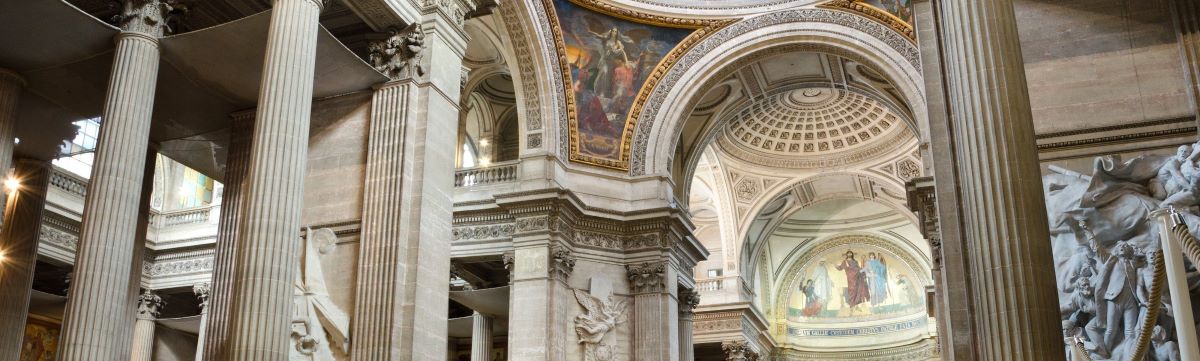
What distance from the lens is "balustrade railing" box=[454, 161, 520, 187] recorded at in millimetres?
19094

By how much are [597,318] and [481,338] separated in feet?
9.86

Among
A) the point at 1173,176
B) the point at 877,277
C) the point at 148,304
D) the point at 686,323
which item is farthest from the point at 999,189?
the point at 877,277

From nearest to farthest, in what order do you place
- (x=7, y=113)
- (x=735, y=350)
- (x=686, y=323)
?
(x=7, y=113)
(x=686, y=323)
(x=735, y=350)

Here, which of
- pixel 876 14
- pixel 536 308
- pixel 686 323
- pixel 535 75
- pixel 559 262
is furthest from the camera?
pixel 686 323

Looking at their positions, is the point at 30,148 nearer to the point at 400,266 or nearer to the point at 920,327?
the point at 400,266

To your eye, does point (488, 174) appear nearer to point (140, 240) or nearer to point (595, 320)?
point (595, 320)

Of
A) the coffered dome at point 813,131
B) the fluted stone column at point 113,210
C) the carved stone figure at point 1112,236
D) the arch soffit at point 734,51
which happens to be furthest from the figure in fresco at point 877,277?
the fluted stone column at point 113,210

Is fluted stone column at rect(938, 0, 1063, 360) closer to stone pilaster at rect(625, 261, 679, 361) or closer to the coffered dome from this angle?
stone pilaster at rect(625, 261, 679, 361)

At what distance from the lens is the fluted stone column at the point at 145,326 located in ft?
62.0

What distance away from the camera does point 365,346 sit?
9.11 metres

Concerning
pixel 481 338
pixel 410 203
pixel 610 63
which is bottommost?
pixel 410 203

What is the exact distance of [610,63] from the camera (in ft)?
64.9

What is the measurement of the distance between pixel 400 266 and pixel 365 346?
74 cm

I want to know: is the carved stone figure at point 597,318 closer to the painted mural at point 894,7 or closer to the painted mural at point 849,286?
the painted mural at point 894,7
